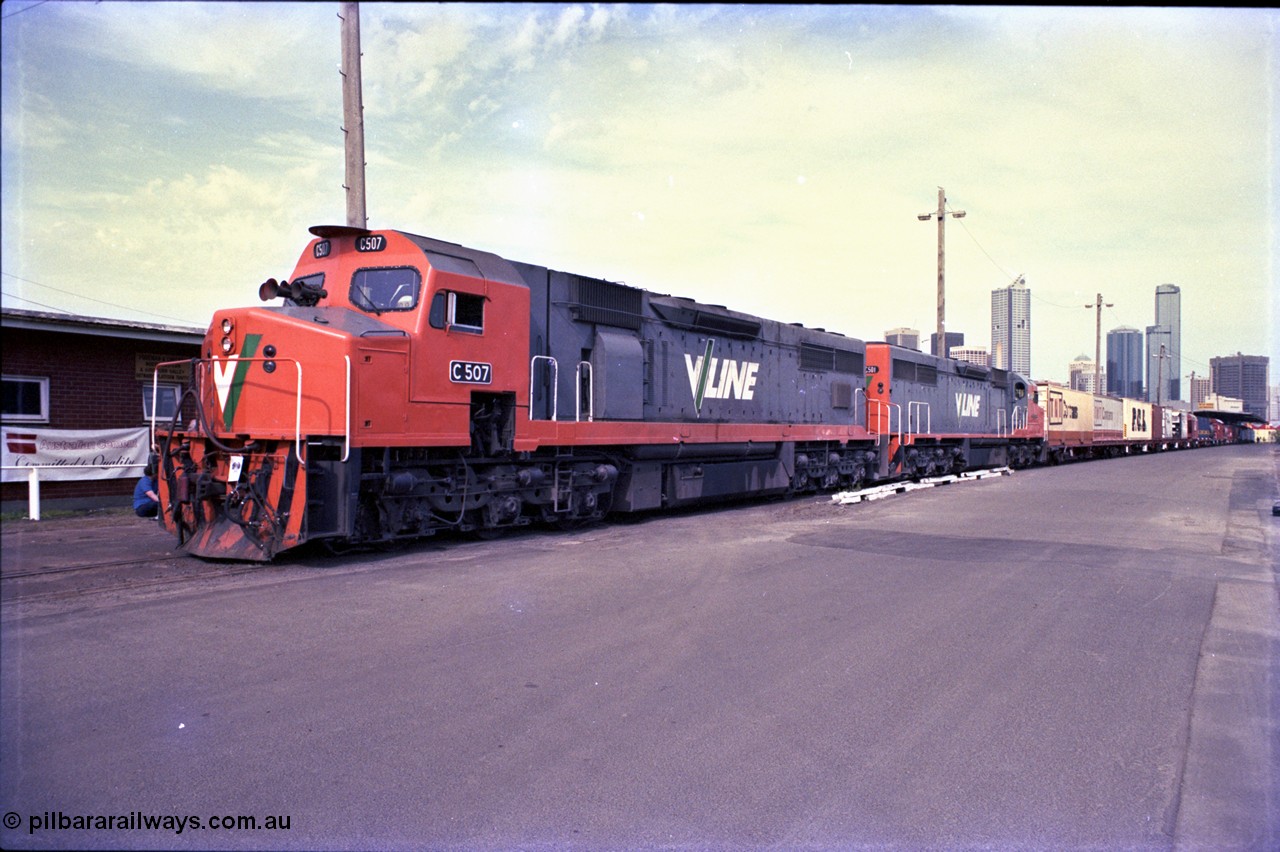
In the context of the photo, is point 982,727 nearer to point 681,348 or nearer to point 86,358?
point 681,348

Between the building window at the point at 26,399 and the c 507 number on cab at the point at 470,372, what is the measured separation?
797 cm

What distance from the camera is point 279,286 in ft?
30.9

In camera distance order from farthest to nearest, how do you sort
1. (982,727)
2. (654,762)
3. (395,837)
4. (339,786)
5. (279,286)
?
(279,286)
(982,727)
(654,762)
(339,786)
(395,837)

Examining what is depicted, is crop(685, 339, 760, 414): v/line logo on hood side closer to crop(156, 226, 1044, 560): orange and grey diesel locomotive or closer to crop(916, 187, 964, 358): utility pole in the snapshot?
crop(156, 226, 1044, 560): orange and grey diesel locomotive

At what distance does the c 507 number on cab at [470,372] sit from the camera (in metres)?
9.42

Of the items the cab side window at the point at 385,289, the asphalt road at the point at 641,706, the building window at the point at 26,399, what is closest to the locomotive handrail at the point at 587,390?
the cab side window at the point at 385,289

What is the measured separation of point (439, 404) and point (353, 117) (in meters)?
5.95

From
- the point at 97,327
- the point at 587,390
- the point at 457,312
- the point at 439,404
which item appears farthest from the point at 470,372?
the point at 97,327

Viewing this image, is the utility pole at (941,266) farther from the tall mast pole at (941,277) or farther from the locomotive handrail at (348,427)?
the locomotive handrail at (348,427)

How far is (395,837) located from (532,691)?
5.34 feet

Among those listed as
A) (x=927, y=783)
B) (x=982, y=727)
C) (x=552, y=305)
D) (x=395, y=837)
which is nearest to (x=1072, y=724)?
(x=982, y=727)

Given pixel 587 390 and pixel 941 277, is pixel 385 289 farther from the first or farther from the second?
pixel 941 277

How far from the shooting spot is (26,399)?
12898mm

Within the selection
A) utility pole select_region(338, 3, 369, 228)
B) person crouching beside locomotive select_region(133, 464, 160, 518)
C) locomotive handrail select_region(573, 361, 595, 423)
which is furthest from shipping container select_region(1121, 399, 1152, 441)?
person crouching beside locomotive select_region(133, 464, 160, 518)
